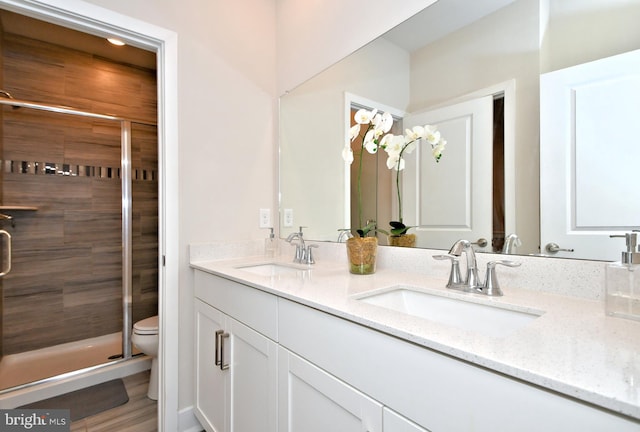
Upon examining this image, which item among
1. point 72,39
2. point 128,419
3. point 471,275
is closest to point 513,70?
point 471,275

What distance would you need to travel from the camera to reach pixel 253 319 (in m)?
1.09

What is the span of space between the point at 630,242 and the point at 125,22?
78.7 inches

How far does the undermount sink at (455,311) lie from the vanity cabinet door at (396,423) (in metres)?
0.31

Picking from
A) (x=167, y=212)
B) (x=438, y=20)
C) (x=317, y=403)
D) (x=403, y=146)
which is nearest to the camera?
(x=317, y=403)

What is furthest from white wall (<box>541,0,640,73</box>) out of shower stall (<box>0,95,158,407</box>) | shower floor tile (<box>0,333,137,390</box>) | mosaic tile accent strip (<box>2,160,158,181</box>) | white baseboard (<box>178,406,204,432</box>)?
shower floor tile (<box>0,333,137,390</box>)

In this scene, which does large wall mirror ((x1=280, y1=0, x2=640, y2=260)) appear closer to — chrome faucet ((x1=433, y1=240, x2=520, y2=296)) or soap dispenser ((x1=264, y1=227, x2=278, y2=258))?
chrome faucet ((x1=433, y1=240, x2=520, y2=296))

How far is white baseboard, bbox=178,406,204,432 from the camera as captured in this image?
1.54 meters

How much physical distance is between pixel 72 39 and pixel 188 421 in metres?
2.68

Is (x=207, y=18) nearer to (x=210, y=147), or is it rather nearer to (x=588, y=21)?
(x=210, y=147)

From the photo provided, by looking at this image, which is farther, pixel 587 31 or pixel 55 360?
pixel 55 360

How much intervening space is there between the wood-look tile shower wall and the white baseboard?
1367mm

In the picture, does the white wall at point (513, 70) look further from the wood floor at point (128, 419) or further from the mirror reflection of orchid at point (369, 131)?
the wood floor at point (128, 419)

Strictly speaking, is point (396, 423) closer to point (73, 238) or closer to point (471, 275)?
point (471, 275)

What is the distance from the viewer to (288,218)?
1.94 metres
